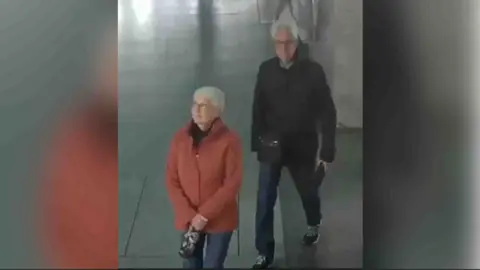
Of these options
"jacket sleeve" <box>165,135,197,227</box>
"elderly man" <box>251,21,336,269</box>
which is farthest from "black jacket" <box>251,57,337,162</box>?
"jacket sleeve" <box>165,135,197,227</box>

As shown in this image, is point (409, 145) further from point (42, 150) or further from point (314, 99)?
point (42, 150)

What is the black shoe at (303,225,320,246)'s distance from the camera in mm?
771

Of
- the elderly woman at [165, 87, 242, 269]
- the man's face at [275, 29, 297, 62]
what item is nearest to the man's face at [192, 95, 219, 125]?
the elderly woman at [165, 87, 242, 269]

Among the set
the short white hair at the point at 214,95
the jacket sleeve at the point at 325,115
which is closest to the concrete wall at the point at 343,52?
the jacket sleeve at the point at 325,115

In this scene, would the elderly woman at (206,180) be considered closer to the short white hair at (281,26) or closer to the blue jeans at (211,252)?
the blue jeans at (211,252)

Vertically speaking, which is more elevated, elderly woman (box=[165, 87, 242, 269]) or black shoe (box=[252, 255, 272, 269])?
elderly woman (box=[165, 87, 242, 269])

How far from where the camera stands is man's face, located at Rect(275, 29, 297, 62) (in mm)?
769

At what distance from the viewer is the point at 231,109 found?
0.77 metres

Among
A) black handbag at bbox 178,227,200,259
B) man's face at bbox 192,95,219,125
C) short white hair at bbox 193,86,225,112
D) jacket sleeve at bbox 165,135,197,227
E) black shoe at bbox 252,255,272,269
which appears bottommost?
black shoe at bbox 252,255,272,269

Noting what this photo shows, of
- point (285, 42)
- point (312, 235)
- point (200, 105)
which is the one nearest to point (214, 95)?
point (200, 105)

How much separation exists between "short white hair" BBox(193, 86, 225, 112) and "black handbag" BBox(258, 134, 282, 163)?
7cm

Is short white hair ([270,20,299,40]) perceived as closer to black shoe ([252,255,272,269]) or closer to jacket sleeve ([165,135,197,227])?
jacket sleeve ([165,135,197,227])

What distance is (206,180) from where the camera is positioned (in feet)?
2.53

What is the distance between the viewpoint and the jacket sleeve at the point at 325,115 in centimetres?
77
